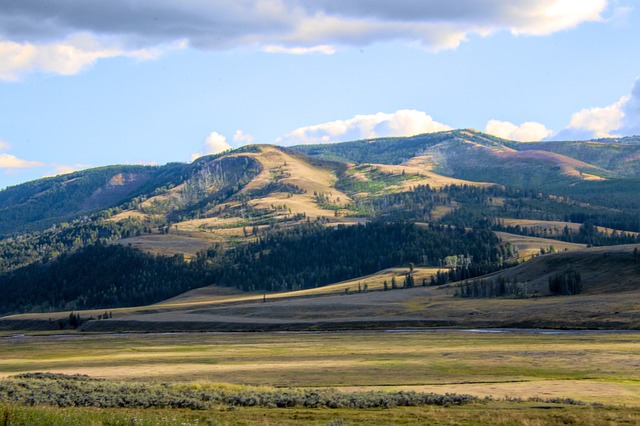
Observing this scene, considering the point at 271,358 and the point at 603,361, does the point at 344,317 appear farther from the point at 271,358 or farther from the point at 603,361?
the point at 603,361

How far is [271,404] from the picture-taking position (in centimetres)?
4684

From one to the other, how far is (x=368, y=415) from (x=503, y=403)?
8.93 meters

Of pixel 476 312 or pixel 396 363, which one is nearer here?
pixel 396 363

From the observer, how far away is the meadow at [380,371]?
1590 inches

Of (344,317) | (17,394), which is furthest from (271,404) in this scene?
(344,317)

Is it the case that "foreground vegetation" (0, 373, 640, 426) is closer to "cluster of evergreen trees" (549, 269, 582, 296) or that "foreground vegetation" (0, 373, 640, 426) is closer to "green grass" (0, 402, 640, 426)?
"green grass" (0, 402, 640, 426)

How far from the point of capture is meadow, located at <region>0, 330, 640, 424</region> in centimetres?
4038

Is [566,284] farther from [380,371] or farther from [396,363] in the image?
[380,371]

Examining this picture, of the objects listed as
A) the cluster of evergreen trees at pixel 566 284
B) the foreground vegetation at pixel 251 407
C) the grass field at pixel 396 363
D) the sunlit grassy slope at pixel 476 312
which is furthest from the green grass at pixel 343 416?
the cluster of evergreen trees at pixel 566 284

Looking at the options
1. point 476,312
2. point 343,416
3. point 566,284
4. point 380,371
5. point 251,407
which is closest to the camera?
point 343,416

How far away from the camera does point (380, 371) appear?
7138 cm

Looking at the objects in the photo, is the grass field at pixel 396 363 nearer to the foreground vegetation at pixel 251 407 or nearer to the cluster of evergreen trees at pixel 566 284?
the foreground vegetation at pixel 251 407

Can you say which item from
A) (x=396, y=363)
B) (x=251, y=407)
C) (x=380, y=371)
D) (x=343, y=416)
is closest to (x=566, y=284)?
(x=396, y=363)

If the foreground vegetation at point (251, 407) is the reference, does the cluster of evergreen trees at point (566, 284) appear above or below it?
below
